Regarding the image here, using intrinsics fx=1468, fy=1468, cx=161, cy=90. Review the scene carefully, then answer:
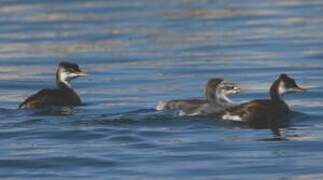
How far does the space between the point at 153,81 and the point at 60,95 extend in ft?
9.15

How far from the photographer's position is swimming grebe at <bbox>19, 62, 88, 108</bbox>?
806 inches

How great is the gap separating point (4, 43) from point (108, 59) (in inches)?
149

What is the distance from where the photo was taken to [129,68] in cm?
2572

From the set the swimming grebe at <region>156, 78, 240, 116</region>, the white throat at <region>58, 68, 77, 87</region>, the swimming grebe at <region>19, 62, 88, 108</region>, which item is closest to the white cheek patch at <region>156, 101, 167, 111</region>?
the swimming grebe at <region>156, 78, 240, 116</region>

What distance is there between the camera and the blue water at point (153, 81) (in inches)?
621

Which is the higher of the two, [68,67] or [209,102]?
[68,67]

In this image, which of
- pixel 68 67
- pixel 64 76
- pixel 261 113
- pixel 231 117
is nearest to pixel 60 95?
pixel 64 76

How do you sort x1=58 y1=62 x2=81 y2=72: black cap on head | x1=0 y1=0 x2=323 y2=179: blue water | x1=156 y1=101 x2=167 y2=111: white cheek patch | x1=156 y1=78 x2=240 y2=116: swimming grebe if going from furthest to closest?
1. x1=58 y1=62 x2=81 y2=72: black cap on head
2. x1=156 y1=101 x2=167 y2=111: white cheek patch
3. x1=156 y1=78 x2=240 y2=116: swimming grebe
4. x1=0 y1=0 x2=323 y2=179: blue water

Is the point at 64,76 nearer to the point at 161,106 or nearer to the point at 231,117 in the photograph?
the point at 161,106

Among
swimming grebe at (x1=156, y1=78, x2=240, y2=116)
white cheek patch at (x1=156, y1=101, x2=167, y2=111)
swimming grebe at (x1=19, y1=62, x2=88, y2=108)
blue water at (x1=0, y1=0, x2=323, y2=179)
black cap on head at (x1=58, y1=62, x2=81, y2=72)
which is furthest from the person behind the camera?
black cap on head at (x1=58, y1=62, x2=81, y2=72)

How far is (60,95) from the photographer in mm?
21359

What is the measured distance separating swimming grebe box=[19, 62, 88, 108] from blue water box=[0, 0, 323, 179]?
30 centimetres

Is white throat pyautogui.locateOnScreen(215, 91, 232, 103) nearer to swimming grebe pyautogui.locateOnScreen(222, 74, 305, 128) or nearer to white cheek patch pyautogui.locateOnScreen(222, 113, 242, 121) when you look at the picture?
swimming grebe pyautogui.locateOnScreen(222, 74, 305, 128)

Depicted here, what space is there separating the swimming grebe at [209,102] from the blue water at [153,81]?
0.80 feet
